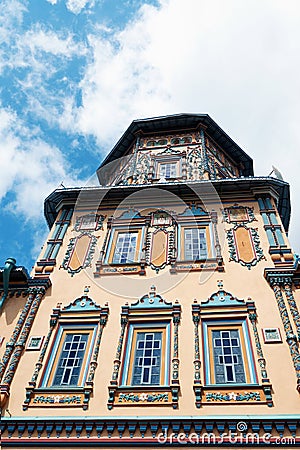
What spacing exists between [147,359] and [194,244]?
13.1 ft

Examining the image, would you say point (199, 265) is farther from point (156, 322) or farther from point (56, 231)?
point (56, 231)

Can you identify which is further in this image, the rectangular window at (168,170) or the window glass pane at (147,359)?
the rectangular window at (168,170)

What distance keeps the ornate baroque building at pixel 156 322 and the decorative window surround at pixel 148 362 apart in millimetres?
28

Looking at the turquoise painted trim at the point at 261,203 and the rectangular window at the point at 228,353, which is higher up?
the turquoise painted trim at the point at 261,203

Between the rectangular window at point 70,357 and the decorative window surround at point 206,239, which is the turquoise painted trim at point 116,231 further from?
the rectangular window at point 70,357

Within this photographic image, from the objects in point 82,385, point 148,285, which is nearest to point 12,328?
point 82,385

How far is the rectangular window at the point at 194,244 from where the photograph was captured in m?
11.0

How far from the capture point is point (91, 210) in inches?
521

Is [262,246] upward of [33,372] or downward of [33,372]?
upward

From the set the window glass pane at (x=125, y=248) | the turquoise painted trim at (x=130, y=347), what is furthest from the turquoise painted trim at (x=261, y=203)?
the turquoise painted trim at (x=130, y=347)

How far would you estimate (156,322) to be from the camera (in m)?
9.25

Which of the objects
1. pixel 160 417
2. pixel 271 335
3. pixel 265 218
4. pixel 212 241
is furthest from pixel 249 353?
pixel 265 218

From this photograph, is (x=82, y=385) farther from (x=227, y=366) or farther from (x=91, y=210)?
(x=91, y=210)

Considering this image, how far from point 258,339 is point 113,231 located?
5723mm
